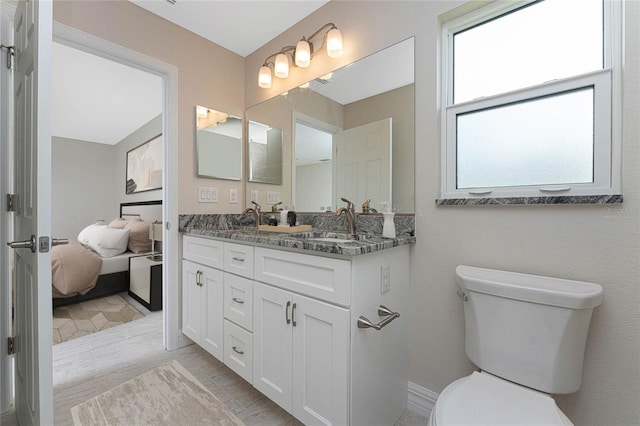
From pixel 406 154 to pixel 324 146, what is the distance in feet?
2.01

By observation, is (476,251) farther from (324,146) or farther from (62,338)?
(62,338)

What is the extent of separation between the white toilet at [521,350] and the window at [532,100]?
15.7 inches

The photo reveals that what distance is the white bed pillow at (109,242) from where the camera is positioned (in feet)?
11.2

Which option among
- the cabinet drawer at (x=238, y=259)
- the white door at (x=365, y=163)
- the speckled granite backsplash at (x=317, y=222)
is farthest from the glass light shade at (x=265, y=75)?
the cabinet drawer at (x=238, y=259)

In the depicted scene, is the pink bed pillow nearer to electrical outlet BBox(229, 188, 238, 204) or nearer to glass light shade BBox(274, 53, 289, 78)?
electrical outlet BBox(229, 188, 238, 204)

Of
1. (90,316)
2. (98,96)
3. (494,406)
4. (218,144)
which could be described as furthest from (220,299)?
(98,96)

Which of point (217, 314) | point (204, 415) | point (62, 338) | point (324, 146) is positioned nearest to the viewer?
point (204, 415)

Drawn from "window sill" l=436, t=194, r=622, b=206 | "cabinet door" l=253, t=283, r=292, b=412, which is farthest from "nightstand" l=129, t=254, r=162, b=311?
"window sill" l=436, t=194, r=622, b=206

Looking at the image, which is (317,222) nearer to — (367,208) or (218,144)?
(367,208)

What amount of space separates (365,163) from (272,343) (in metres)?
1.10

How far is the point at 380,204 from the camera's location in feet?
5.14

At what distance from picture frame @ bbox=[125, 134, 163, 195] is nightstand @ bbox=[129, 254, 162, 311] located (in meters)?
1.13

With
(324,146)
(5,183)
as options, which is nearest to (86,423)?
(5,183)

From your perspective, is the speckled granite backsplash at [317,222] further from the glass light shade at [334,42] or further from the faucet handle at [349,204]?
the glass light shade at [334,42]
